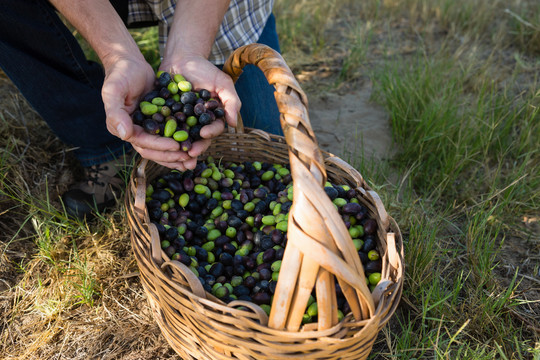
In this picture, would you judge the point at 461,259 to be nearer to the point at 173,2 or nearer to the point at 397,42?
the point at 173,2

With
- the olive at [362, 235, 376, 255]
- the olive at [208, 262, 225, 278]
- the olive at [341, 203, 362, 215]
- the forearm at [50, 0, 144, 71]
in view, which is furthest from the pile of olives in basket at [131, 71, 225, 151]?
the olive at [362, 235, 376, 255]

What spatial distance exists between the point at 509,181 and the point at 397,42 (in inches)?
73.8

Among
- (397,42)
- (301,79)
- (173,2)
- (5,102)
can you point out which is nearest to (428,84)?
(301,79)

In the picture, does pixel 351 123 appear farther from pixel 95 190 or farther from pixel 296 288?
pixel 296 288

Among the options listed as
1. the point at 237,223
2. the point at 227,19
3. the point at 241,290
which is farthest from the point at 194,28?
the point at 241,290

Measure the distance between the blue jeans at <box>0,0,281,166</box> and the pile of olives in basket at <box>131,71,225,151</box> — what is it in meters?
0.51

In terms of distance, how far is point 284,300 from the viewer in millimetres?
1038

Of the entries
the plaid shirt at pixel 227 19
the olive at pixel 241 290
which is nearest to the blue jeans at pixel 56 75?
the plaid shirt at pixel 227 19

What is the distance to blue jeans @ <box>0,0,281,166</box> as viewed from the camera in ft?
6.04

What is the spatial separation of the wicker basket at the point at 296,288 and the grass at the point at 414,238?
0.32 meters

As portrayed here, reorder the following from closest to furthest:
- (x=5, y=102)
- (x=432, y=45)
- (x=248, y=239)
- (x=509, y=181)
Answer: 1. (x=248, y=239)
2. (x=509, y=181)
3. (x=5, y=102)
4. (x=432, y=45)

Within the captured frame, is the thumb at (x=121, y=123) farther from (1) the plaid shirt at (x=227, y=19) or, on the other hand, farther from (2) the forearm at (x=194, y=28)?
(1) the plaid shirt at (x=227, y=19)

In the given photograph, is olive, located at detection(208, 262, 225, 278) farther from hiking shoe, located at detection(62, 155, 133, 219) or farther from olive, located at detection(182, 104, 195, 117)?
hiking shoe, located at detection(62, 155, 133, 219)

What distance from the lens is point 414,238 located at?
5.90 feet
